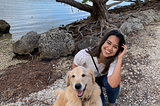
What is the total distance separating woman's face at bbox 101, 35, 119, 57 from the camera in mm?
2230

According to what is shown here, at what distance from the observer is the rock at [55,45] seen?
4.81m

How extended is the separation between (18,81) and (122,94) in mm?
2926

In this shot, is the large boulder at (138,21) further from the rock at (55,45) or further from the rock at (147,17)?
the rock at (55,45)

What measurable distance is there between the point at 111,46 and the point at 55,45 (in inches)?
122

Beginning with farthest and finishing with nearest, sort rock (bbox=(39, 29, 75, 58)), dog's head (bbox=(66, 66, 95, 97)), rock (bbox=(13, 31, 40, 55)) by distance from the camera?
1. rock (bbox=(13, 31, 40, 55))
2. rock (bbox=(39, 29, 75, 58))
3. dog's head (bbox=(66, 66, 95, 97))

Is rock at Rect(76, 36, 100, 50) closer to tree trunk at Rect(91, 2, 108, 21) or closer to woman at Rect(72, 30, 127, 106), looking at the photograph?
woman at Rect(72, 30, 127, 106)

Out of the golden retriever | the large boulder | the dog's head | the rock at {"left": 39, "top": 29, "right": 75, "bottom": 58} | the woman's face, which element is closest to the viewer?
the dog's head

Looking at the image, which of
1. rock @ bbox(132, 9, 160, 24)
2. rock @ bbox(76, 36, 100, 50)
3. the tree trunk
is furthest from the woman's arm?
rock @ bbox(132, 9, 160, 24)

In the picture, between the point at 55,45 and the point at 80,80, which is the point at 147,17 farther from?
the point at 80,80

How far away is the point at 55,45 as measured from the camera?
4.89 meters

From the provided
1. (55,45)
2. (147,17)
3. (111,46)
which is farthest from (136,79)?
(147,17)

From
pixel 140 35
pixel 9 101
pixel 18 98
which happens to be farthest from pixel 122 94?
pixel 140 35

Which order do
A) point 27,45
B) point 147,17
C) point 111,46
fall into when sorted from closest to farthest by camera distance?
point 111,46, point 27,45, point 147,17

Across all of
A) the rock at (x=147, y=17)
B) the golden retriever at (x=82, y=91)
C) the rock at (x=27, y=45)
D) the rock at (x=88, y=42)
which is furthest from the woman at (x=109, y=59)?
the rock at (x=147, y=17)
